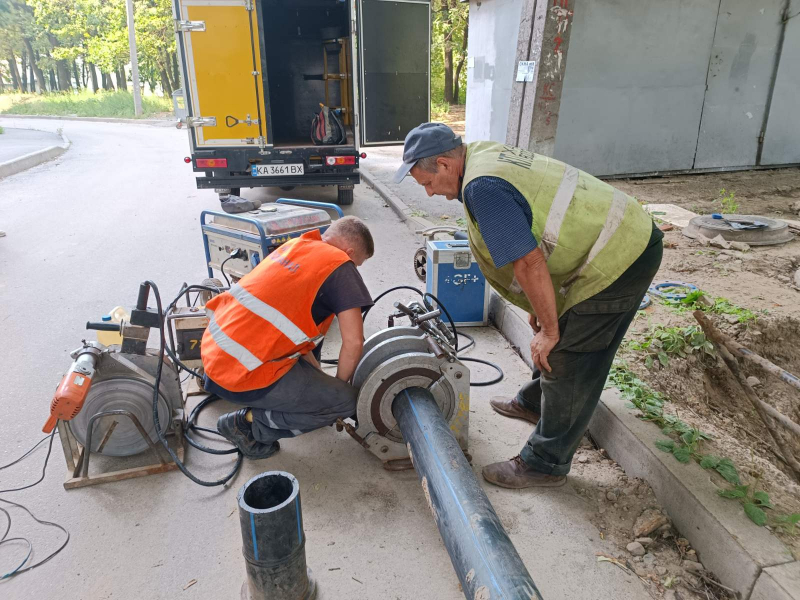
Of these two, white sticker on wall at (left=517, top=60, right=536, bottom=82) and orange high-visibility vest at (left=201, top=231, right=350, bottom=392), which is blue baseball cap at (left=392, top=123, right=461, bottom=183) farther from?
white sticker on wall at (left=517, top=60, right=536, bottom=82)

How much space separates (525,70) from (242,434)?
17.4 feet

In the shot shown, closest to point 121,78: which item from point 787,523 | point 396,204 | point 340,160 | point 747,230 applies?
point 340,160

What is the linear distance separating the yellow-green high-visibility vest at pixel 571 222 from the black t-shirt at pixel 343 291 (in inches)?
25.3

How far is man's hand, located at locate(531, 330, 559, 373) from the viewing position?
7.97ft

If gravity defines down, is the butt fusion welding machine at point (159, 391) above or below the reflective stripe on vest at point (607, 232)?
below

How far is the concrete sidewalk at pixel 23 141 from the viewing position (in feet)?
48.6

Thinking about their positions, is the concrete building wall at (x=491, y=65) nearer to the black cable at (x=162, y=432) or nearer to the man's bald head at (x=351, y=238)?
the man's bald head at (x=351, y=238)

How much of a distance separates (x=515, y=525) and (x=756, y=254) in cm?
486

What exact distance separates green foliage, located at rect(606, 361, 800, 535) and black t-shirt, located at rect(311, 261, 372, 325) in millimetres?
1628

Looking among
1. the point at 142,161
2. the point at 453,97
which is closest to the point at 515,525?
the point at 142,161

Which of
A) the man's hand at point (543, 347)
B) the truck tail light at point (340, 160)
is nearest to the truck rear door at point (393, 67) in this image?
the truck tail light at point (340, 160)

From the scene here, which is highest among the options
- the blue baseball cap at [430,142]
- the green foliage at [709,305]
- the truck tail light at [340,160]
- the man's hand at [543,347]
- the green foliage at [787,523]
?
the blue baseball cap at [430,142]

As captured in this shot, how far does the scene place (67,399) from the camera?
2545 millimetres

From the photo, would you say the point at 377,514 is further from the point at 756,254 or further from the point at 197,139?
the point at 197,139
